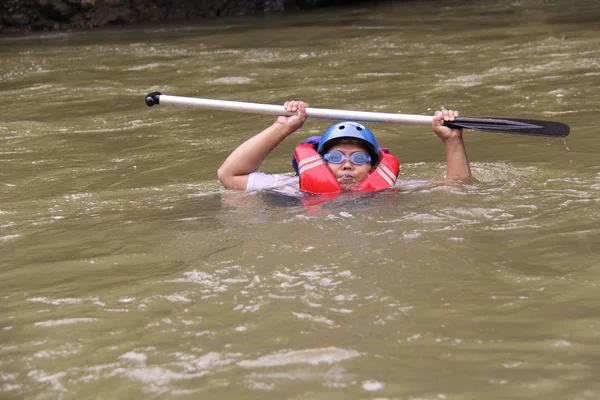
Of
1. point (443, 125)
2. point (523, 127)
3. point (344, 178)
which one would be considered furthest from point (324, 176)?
point (523, 127)

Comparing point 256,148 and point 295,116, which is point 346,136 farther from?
point 256,148

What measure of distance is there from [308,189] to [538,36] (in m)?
7.49

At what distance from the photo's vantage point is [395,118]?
5125mm

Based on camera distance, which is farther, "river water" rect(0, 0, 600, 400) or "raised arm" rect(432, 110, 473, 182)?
"raised arm" rect(432, 110, 473, 182)

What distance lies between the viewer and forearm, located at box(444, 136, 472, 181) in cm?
524

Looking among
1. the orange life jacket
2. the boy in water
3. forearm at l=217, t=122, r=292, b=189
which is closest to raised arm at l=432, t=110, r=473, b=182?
the boy in water

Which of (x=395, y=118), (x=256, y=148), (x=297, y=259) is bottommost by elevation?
(x=297, y=259)

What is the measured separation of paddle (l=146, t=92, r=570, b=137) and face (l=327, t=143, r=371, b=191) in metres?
0.19

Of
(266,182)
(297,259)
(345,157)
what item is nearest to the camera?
(297,259)

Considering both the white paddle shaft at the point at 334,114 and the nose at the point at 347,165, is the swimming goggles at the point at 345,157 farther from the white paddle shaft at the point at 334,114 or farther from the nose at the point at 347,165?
the white paddle shaft at the point at 334,114

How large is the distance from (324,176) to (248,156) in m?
0.51

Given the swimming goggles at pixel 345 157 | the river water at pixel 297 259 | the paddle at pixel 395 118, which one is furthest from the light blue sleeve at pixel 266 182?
the paddle at pixel 395 118

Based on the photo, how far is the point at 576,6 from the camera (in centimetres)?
1524

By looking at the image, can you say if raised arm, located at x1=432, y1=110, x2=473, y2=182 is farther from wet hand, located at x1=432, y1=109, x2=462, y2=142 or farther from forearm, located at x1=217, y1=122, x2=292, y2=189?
forearm, located at x1=217, y1=122, x2=292, y2=189
